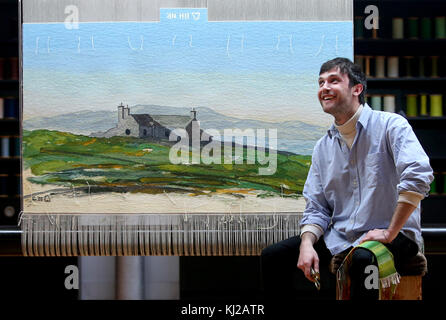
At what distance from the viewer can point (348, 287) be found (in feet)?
5.66

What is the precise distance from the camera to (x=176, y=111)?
2.61 m

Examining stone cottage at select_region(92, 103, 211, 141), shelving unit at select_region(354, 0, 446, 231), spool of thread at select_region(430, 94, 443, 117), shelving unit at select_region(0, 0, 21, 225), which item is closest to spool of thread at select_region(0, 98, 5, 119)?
shelving unit at select_region(0, 0, 21, 225)

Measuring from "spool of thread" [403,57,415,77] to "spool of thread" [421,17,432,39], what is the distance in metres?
0.16

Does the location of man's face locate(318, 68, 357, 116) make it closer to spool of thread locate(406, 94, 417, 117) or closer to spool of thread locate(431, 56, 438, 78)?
spool of thread locate(406, 94, 417, 117)

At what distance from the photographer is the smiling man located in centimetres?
182

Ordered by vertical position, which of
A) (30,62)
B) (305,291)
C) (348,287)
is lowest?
(305,291)

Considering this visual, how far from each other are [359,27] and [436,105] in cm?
71

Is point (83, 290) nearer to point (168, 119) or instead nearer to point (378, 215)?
point (168, 119)

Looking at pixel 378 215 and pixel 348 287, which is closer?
pixel 348 287
